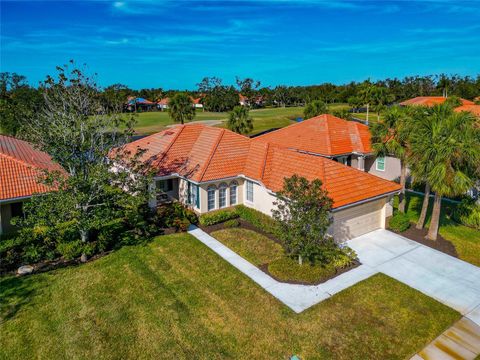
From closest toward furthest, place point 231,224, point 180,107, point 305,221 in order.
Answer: point 305,221 < point 231,224 < point 180,107

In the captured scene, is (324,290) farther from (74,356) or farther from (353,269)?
(74,356)

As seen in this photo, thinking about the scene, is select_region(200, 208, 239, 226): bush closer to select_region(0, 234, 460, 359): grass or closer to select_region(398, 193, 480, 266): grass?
select_region(0, 234, 460, 359): grass

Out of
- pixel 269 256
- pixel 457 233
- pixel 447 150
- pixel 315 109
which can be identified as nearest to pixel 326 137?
pixel 457 233

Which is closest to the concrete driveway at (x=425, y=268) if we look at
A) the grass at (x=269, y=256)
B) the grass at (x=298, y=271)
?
the grass at (x=298, y=271)

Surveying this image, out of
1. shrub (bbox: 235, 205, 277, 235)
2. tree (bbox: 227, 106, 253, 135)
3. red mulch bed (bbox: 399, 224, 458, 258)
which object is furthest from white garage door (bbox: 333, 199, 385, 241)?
tree (bbox: 227, 106, 253, 135)

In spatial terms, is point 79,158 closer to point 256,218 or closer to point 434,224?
point 256,218

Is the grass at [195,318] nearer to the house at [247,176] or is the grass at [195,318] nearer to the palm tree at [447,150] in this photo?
the house at [247,176]
